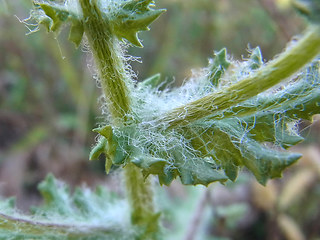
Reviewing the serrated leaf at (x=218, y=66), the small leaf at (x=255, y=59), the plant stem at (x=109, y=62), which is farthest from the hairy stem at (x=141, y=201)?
the small leaf at (x=255, y=59)

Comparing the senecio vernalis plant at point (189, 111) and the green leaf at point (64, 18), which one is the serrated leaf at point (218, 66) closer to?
the senecio vernalis plant at point (189, 111)

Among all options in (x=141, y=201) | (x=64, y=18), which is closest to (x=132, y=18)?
(x=64, y=18)

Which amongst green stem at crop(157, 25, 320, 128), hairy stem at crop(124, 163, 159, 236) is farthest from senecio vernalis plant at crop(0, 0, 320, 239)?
hairy stem at crop(124, 163, 159, 236)

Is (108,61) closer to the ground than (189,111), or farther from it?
farther from it

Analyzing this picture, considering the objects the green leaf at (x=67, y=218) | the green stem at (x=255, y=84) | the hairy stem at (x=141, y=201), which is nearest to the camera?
the green stem at (x=255, y=84)

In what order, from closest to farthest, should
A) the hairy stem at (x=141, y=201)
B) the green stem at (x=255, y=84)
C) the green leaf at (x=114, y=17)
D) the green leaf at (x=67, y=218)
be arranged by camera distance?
the green stem at (x=255, y=84)
the green leaf at (x=114, y=17)
the green leaf at (x=67, y=218)
the hairy stem at (x=141, y=201)

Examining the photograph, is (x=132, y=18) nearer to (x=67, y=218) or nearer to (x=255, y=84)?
(x=255, y=84)

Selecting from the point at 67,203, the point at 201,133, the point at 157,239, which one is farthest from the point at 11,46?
the point at 201,133
